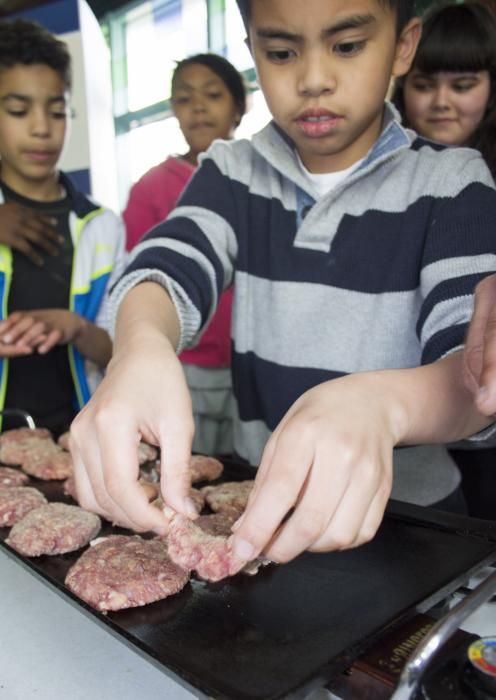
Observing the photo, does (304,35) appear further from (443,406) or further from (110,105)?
(110,105)

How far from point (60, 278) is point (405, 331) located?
3.89 feet

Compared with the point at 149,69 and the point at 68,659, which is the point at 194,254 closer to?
the point at 68,659

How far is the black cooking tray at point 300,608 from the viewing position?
2.03 feet

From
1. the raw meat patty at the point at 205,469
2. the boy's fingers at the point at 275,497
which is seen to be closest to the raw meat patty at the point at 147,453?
the raw meat patty at the point at 205,469

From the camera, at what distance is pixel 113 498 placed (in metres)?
0.67

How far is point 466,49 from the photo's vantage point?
1.56m

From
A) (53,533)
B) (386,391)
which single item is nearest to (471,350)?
(386,391)

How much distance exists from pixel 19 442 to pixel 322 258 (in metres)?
0.88

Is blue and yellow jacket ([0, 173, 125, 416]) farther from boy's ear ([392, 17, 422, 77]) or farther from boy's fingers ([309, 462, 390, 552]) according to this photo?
boy's fingers ([309, 462, 390, 552])

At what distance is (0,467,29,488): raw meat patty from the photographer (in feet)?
4.09

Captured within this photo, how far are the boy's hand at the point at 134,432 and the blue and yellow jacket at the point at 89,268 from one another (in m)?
1.16

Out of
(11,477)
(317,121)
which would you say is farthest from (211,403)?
(317,121)

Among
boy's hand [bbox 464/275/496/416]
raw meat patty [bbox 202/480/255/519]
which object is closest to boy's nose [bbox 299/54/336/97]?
boy's hand [bbox 464/275/496/416]

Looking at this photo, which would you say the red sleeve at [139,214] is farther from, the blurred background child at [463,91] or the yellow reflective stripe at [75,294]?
the blurred background child at [463,91]
